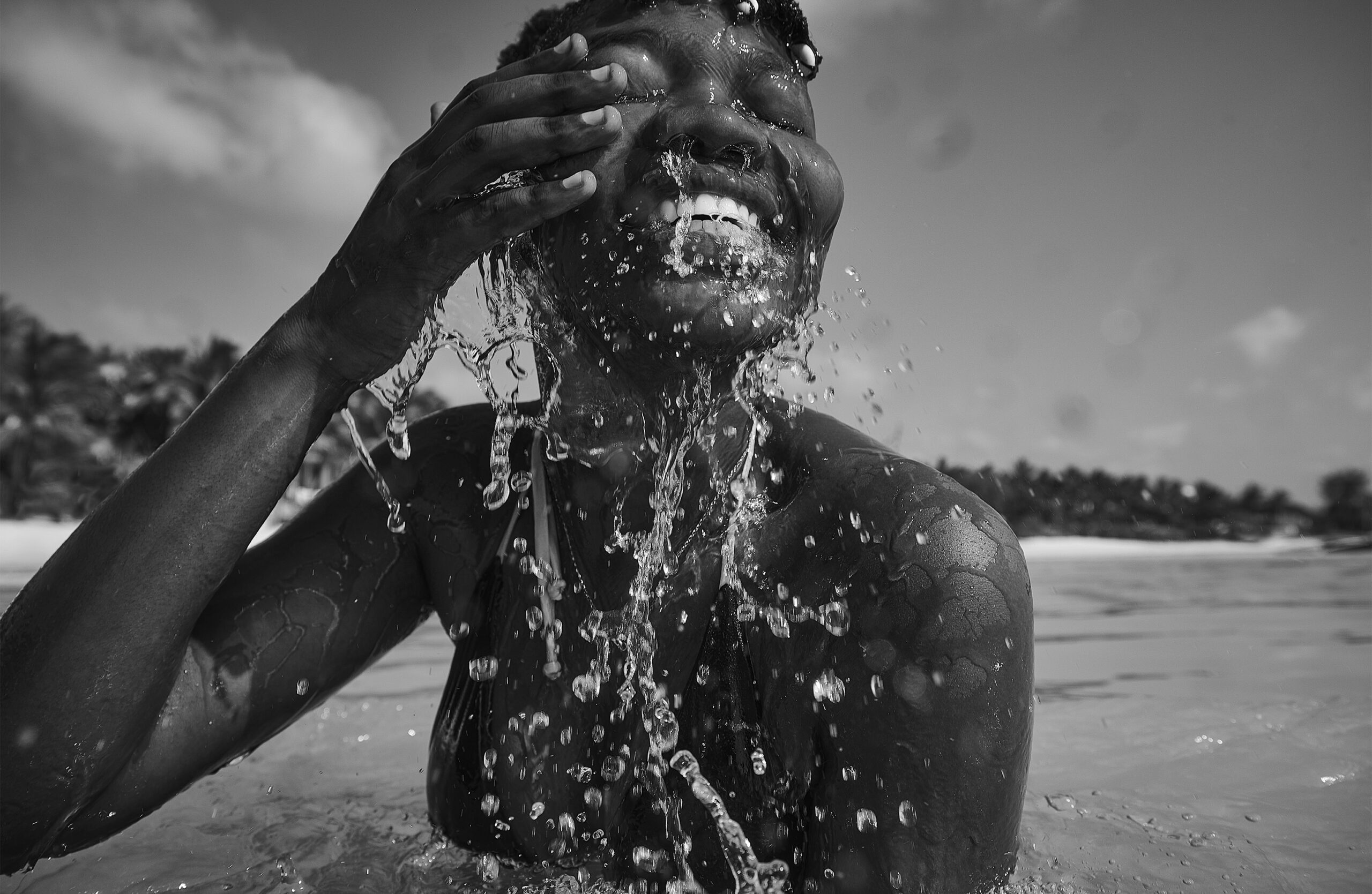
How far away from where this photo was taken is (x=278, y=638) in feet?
6.20

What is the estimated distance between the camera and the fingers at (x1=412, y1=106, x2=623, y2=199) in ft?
4.49

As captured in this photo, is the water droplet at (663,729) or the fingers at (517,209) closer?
→ the fingers at (517,209)

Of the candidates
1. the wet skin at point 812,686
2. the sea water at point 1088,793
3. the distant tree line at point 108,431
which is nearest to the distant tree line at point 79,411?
the distant tree line at point 108,431

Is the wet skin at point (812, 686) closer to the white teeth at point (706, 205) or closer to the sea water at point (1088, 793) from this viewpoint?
the sea water at point (1088, 793)

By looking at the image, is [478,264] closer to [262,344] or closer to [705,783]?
[262,344]

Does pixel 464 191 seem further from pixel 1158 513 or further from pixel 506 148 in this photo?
pixel 1158 513

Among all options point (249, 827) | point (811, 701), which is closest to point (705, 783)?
point (811, 701)

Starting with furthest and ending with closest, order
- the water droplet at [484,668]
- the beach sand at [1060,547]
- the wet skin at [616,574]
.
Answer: the beach sand at [1060,547] < the water droplet at [484,668] < the wet skin at [616,574]

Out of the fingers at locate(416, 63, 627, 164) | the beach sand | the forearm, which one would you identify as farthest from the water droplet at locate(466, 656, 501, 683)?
the beach sand

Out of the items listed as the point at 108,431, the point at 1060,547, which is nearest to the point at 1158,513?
the point at 1060,547

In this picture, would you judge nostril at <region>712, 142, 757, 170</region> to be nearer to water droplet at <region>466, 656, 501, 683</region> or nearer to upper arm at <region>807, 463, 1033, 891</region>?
upper arm at <region>807, 463, 1033, 891</region>

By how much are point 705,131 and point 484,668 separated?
1227mm

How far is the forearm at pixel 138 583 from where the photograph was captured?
1476 millimetres

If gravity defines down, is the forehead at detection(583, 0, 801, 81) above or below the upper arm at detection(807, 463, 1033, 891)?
above
